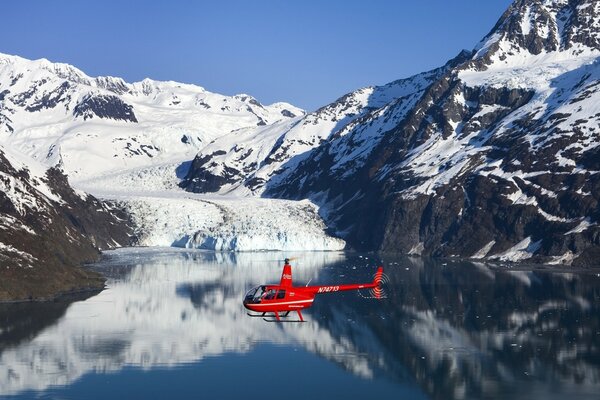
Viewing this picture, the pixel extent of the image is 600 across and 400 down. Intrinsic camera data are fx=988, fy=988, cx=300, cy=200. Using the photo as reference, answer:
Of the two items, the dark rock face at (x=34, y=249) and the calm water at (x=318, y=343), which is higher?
the dark rock face at (x=34, y=249)

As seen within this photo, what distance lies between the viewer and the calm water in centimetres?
8281

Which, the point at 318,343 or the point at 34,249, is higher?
the point at 34,249

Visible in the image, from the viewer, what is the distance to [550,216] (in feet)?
631

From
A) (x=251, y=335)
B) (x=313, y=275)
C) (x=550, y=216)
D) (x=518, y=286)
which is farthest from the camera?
(x=550, y=216)

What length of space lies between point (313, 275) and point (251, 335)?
5501 cm

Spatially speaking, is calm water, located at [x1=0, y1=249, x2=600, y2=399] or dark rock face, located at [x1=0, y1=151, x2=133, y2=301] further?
dark rock face, located at [x1=0, y1=151, x2=133, y2=301]

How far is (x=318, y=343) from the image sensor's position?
103062mm

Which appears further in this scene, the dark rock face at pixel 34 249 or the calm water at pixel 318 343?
the dark rock face at pixel 34 249

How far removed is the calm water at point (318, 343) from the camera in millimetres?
82812

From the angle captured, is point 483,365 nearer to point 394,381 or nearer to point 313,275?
point 394,381

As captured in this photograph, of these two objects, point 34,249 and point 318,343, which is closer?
point 318,343

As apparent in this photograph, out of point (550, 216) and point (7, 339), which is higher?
point (550, 216)

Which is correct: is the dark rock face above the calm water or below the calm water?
above

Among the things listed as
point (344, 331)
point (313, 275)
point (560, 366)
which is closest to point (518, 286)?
point (313, 275)
